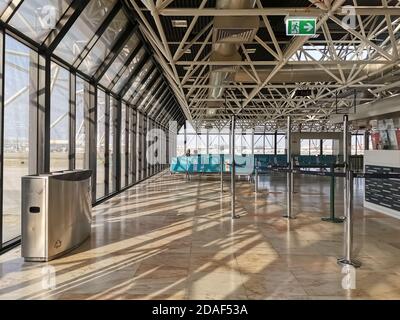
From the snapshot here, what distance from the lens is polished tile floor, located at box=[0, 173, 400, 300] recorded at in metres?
3.24

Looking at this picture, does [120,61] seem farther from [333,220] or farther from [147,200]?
[333,220]

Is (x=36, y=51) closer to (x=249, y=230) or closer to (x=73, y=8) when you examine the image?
(x=73, y=8)

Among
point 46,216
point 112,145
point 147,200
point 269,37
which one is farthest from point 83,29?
point 269,37

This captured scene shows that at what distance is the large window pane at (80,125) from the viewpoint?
24.4ft

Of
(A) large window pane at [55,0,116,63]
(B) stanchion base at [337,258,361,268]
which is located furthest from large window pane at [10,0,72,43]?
(B) stanchion base at [337,258,361,268]

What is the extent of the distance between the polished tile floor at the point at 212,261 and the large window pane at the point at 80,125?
1315mm

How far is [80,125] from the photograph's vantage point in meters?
7.69

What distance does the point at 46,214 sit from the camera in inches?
161

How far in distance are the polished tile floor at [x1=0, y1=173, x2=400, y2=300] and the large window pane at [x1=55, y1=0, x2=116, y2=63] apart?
313 centimetres

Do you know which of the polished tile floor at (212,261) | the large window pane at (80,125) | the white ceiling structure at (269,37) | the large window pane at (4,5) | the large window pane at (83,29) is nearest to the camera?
the polished tile floor at (212,261)

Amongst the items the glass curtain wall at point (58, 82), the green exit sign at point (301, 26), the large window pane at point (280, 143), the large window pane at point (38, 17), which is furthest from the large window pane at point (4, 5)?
the large window pane at point (280, 143)

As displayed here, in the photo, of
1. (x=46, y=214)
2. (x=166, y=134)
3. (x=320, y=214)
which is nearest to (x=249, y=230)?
(x=320, y=214)

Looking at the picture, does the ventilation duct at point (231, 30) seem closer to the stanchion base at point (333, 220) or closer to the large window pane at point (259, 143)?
the stanchion base at point (333, 220)

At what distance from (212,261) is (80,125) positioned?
4.92m
